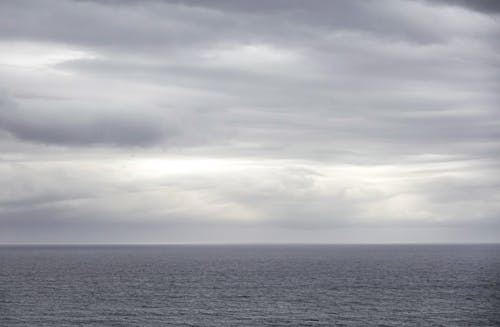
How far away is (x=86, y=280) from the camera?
165 metres

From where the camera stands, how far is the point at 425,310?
107m

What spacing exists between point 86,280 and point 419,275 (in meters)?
103

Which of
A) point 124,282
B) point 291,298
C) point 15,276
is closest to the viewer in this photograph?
point 291,298

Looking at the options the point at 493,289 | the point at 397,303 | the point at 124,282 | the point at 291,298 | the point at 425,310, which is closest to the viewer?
the point at 425,310

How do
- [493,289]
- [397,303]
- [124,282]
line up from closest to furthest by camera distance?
[397,303] < [493,289] < [124,282]

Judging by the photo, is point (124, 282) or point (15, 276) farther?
point (15, 276)

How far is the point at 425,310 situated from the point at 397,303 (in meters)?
9.83

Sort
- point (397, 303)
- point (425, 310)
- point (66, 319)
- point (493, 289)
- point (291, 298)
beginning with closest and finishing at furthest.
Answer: point (66, 319)
point (425, 310)
point (397, 303)
point (291, 298)
point (493, 289)

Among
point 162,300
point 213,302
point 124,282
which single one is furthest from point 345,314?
point 124,282

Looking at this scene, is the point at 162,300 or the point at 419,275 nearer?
the point at 162,300

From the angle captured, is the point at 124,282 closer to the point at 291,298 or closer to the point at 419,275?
the point at 291,298

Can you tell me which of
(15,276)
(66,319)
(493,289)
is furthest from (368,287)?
(15,276)

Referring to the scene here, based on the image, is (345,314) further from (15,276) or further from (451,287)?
(15,276)

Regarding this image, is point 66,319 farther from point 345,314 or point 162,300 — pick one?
point 345,314
